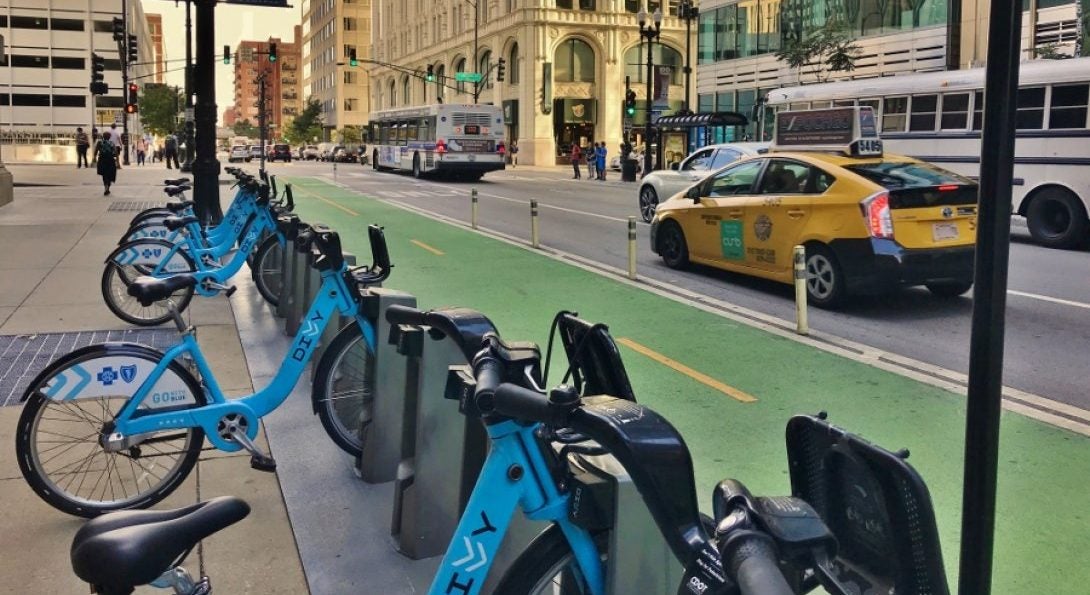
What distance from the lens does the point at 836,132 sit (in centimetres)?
1262

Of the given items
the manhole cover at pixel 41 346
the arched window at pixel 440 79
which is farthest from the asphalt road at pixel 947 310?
the arched window at pixel 440 79

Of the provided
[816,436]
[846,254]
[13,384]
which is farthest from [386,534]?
[846,254]

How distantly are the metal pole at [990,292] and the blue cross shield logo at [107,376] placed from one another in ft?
12.3

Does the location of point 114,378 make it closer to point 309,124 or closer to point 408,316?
point 408,316

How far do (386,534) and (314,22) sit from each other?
164 m

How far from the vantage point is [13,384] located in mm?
7012

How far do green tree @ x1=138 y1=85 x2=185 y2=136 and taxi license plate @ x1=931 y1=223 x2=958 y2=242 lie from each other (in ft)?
303

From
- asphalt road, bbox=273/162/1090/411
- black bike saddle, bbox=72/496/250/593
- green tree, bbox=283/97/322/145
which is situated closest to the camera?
black bike saddle, bbox=72/496/250/593

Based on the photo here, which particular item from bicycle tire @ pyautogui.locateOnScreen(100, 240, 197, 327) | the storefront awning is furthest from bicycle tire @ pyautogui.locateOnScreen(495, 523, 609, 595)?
the storefront awning

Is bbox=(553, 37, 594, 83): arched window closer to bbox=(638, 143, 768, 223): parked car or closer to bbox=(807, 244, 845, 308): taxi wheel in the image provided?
bbox=(638, 143, 768, 223): parked car

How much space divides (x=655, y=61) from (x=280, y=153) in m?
29.7

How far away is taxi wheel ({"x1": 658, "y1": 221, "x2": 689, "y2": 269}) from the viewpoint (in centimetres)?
1359

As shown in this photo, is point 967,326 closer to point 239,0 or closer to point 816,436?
point 816,436

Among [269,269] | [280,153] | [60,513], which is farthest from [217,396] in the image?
[280,153]
